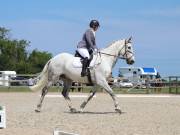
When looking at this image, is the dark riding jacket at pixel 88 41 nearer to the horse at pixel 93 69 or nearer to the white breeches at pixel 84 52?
the white breeches at pixel 84 52

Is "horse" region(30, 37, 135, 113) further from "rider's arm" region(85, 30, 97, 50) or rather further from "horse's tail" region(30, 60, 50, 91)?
"rider's arm" region(85, 30, 97, 50)

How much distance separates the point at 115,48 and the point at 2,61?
7982 centimetres

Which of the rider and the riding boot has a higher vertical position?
the rider

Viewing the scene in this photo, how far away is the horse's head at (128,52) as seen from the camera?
56.5 feet

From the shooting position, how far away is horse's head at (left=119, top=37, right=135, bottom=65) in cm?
1722

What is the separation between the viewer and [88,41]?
16172mm

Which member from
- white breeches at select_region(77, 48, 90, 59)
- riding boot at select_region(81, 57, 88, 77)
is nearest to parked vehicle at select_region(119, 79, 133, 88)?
riding boot at select_region(81, 57, 88, 77)

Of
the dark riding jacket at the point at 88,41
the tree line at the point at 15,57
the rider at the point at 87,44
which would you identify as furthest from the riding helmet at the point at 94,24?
the tree line at the point at 15,57

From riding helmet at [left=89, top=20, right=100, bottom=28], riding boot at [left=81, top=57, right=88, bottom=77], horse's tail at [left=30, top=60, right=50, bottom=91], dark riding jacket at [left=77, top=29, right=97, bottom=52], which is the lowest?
horse's tail at [left=30, top=60, right=50, bottom=91]

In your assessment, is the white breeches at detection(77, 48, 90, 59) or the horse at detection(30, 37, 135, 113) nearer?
the white breeches at detection(77, 48, 90, 59)

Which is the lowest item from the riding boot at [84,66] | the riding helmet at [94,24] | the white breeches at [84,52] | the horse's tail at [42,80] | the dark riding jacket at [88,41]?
the horse's tail at [42,80]

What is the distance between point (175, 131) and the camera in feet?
36.6

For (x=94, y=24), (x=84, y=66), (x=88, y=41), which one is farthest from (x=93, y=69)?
(x=94, y=24)

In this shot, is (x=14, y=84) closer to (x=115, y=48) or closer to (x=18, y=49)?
(x=115, y=48)
